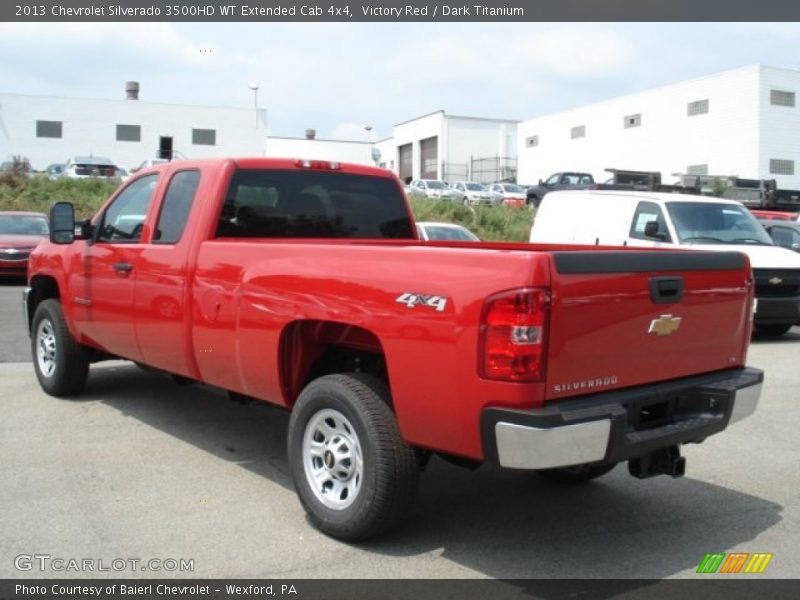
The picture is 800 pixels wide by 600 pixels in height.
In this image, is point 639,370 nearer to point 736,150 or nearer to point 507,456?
point 507,456

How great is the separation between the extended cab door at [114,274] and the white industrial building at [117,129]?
42742mm

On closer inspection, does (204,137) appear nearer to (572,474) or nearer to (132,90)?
(132,90)

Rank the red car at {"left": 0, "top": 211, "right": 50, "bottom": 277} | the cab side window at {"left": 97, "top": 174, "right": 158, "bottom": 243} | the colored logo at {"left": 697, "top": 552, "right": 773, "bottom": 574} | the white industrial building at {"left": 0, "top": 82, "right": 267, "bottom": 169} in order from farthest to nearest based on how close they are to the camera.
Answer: the white industrial building at {"left": 0, "top": 82, "right": 267, "bottom": 169}
the red car at {"left": 0, "top": 211, "right": 50, "bottom": 277}
the cab side window at {"left": 97, "top": 174, "right": 158, "bottom": 243}
the colored logo at {"left": 697, "top": 552, "right": 773, "bottom": 574}

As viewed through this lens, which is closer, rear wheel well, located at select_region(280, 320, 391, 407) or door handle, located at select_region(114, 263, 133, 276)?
rear wheel well, located at select_region(280, 320, 391, 407)

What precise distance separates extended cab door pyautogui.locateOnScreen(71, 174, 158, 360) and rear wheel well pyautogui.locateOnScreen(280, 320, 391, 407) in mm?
1792

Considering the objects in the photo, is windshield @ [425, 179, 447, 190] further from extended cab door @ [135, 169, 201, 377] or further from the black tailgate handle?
the black tailgate handle

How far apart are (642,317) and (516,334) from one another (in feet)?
2.49

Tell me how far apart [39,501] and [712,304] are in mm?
3852

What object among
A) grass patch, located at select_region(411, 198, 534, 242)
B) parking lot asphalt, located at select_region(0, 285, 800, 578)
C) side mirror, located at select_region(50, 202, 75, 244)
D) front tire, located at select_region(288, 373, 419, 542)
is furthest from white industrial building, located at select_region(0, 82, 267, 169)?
front tire, located at select_region(288, 373, 419, 542)

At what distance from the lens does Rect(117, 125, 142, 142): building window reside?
49.6 meters

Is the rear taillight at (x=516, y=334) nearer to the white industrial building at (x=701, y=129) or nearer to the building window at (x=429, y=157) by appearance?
the white industrial building at (x=701, y=129)

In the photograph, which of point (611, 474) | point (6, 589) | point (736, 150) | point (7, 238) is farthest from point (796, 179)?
point (6, 589)

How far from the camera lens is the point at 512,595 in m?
3.76

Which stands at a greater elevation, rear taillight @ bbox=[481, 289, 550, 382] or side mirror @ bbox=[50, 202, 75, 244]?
side mirror @ bbox=[50, 202, 75, 244]
